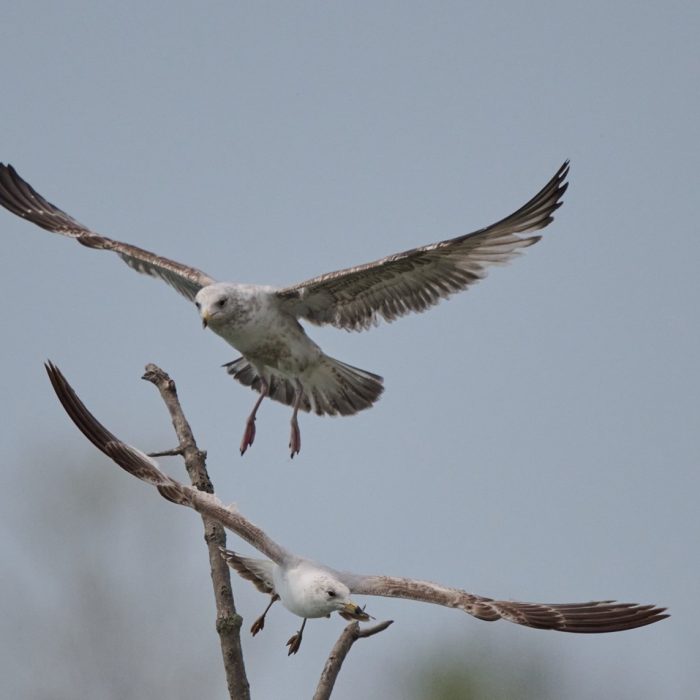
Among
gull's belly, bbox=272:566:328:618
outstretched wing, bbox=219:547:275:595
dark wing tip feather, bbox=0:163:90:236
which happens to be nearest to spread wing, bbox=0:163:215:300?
dark wing tip feather, bbox=0:163:90:236

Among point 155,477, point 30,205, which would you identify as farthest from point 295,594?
point 30,205

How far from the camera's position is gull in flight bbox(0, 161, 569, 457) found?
9180 mm

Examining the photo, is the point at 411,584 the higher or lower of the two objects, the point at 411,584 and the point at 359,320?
the lower

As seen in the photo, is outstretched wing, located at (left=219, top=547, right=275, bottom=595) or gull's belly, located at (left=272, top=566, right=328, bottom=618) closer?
gull's belly, located at (left=272, top=566, right=328, bottom=618)

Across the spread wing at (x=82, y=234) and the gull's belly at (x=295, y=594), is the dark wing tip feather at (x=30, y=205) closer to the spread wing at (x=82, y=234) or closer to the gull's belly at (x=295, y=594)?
the spread wing at (x=82, y=234)

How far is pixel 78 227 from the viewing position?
1181 cm

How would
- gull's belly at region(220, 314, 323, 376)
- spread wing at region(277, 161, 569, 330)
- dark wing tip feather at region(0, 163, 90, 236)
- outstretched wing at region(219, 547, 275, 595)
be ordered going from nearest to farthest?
outstretched wing at region(219, 547, 275, 595) → spread wing at region(277, 161, 569, 330) → gull's belly at region(220, 314, 323, 376) → dark wing tip feather at region(0, 163, 90, 236)

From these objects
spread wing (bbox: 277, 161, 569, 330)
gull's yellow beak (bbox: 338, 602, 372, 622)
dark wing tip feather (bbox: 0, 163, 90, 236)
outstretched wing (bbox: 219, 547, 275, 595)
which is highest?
dark wing tip feather (bbox: 0, 163, 90, 236)

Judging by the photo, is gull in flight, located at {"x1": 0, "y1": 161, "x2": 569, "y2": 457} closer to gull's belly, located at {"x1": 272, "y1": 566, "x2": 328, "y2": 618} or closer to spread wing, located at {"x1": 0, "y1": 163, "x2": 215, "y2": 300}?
spread wing, located at {"x1": 0, "y1": 163, "x2": 215, "y2": 300}

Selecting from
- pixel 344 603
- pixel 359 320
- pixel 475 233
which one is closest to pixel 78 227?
pixel 359 320

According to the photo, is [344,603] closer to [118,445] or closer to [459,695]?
[118,445]

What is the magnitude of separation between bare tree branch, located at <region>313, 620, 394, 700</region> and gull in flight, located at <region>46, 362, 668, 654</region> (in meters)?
0.15

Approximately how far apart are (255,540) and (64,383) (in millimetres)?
1308

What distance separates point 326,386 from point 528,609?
3.64 metres
